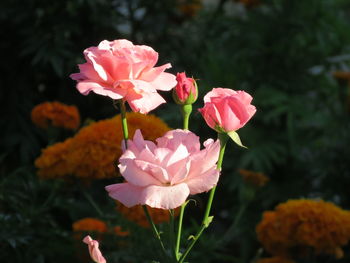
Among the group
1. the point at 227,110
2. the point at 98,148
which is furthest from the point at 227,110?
the point at 98,148

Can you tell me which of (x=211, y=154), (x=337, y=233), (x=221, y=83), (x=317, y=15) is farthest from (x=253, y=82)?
(x=211, y=154)

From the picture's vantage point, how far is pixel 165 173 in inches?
31.6

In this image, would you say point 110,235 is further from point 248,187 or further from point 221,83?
point 221,83

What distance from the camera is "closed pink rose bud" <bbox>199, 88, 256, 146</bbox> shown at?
87 centimetres

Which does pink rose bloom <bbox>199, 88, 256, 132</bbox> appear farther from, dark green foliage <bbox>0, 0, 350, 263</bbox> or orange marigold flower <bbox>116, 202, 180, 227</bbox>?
dark green foliage <bbox>0, 0, 350, 263</bbox>

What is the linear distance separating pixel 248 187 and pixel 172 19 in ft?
3.75

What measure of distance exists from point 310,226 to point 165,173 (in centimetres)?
74

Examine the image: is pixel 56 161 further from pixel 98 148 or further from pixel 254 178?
pixel 254 178

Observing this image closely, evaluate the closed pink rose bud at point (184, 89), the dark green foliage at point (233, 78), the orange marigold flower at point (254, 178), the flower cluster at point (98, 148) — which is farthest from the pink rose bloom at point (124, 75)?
the dark green foliage at point (233, 78)

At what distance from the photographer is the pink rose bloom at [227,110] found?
865 mm

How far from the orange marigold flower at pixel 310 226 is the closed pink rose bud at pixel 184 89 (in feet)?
2.14

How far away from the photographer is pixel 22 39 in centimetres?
240

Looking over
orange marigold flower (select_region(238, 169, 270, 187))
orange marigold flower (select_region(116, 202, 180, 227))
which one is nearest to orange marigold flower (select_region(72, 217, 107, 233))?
orange marigold flower (select_region(116, 202, 180, 227))

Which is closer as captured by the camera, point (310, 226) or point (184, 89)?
point (184, 89)
